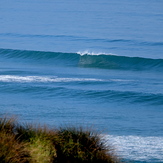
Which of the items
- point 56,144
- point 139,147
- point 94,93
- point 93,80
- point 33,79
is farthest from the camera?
point 93,80

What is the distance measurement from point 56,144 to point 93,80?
15086 mm

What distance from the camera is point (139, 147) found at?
11.8 m

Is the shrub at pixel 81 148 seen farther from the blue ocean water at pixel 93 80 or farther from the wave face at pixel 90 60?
the wave face at pixel 90 60

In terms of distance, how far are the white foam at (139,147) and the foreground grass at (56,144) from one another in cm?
170

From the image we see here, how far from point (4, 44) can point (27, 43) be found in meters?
1.78

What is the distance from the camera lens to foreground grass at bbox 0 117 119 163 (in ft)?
26.6

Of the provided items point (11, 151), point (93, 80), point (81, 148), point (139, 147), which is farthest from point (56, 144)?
point (93, 80)

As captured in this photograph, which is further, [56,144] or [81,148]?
[81,148]

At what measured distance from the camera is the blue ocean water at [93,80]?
13961 millimetres

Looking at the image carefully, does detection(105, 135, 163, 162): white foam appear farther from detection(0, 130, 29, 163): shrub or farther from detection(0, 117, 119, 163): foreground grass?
detection(0, 130, 29, 163): shrub

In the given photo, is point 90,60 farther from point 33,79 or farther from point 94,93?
point 94,93

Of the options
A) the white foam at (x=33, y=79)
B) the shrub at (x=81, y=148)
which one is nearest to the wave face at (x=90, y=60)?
the white foam at (x=33, y=79)

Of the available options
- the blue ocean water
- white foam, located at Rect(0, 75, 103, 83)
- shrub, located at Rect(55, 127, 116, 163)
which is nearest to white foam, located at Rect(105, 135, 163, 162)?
the blue ocean water

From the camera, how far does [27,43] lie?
38.7 meters
